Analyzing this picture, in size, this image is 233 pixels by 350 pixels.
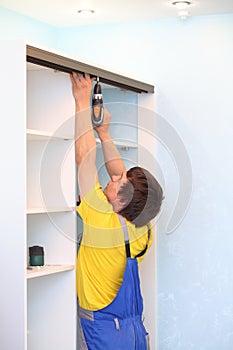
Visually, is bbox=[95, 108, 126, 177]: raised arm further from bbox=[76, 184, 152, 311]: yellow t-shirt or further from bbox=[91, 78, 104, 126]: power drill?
bbox=[76, 184, 152, 311]: yellow t-shirt

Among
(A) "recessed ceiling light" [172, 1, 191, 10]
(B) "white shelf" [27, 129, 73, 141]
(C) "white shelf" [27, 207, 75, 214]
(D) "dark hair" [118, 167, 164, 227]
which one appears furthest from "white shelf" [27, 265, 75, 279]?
(A) "recessed ceiling light" [172, 1, 191, 10]

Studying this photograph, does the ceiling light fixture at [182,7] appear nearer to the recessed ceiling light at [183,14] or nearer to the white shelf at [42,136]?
the recessed ceiling light at [183,14]

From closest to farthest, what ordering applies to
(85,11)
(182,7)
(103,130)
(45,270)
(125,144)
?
(45,270)
(103,130)
(182,7)
(85,11)
(125,144)

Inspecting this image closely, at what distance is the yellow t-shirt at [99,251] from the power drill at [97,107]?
1.04ft

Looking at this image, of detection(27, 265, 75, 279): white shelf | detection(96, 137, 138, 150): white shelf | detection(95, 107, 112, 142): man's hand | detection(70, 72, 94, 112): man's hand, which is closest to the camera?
detection(27, 265, 75, 279): white shelf

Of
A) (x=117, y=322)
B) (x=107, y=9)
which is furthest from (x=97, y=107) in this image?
(x=117, y=322)

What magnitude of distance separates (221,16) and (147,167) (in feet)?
3.06

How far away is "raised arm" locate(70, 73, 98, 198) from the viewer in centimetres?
345

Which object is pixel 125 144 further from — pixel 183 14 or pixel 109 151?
pixel 183 14

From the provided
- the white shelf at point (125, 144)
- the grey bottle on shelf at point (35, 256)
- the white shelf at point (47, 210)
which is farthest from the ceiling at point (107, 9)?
the grey bottle on shelf at point (35, 256)

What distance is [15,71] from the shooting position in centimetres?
304

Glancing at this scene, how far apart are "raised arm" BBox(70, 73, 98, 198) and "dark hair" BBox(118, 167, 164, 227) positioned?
6.6 inches

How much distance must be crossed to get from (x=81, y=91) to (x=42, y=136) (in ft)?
1.07

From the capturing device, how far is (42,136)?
3270 mm
